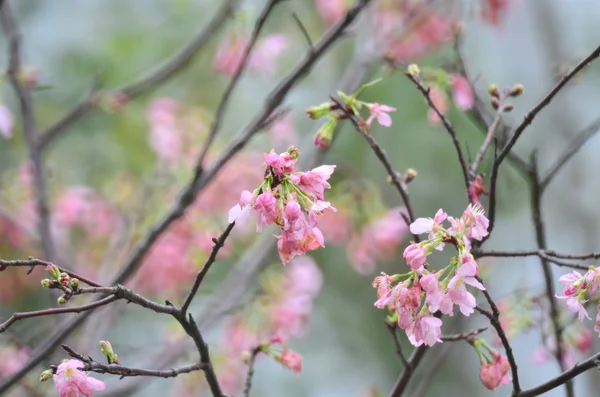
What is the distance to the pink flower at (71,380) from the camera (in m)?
0.62

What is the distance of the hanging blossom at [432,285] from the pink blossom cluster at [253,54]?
44.2 inches

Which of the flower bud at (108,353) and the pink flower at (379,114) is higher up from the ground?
the pink flower at (379,114)

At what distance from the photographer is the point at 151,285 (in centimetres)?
190

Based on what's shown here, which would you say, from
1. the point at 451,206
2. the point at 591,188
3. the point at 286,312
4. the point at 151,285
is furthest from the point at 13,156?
the point at 591,188

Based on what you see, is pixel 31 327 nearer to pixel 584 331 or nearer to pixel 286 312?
pixel 286 312

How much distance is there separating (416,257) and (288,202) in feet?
0.41

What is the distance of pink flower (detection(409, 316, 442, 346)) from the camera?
2.04ft

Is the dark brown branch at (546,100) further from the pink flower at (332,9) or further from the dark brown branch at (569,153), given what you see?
the pink flower at (332,9)

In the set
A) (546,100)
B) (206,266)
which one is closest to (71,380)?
(206,266)

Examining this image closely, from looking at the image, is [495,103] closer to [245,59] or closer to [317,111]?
[317,111]

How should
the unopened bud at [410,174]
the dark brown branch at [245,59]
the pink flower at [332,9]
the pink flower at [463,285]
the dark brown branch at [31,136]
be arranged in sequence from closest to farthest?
the pink flower at [463,285], the unopened bud at [410,174], the dark brown branch at [245,59], the dark brown branch at [31,136], the pink flower at [332,9]

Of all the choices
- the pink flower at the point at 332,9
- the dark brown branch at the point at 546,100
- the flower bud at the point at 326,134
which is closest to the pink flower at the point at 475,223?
the dark brown branch at the point at 546,100

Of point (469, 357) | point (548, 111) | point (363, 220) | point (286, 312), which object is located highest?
point (548, 111)

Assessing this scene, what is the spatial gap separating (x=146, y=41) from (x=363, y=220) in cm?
179
